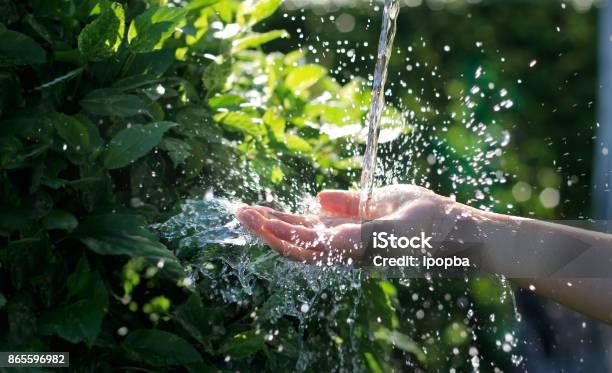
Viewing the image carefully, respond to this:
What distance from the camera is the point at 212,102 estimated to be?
5.83 ft

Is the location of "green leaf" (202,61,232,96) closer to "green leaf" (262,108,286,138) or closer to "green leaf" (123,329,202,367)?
"green leaf" (262,108,286,138)

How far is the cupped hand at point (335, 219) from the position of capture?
63.5 inches

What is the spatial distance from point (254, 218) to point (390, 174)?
33.7 inches

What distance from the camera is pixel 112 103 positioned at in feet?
4.62

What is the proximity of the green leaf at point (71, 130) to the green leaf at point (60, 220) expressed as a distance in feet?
0.38

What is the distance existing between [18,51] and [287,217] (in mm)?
673

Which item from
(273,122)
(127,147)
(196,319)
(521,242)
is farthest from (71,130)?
(521,242)

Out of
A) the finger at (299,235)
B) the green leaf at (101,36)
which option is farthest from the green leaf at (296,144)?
the green leaf at (101,36)

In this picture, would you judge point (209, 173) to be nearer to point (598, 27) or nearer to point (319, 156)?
point (319, 156)

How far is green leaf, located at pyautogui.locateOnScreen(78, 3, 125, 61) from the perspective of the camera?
140cm

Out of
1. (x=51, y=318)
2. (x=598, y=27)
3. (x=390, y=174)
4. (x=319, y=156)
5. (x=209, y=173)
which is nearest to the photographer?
(x=51, y=318)

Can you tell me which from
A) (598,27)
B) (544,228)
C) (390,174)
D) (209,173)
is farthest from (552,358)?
(209,173)

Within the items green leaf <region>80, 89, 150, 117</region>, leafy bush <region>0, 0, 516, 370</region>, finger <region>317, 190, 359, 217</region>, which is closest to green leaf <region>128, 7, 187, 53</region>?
leafy bush <region>0, 0, 516, 370</region>

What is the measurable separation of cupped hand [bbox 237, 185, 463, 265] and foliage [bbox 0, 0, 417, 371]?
0.06 metres
